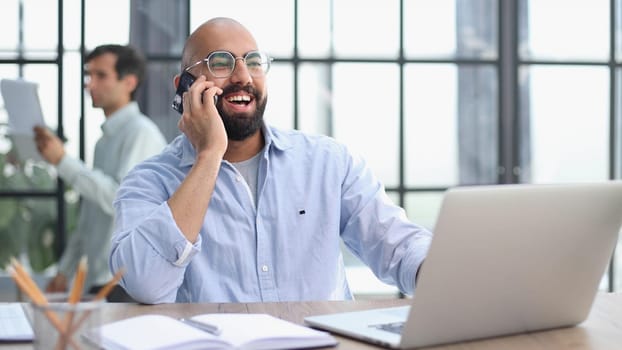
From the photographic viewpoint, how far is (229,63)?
2.48 meters

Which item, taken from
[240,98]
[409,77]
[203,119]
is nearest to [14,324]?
[203,119]

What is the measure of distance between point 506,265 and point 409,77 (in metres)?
2.95

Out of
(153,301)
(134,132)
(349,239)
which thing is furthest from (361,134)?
(153,301)

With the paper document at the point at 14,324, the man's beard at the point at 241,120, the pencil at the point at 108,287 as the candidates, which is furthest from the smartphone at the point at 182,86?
the pencil at the point at 108,287

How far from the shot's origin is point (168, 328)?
1588 mm

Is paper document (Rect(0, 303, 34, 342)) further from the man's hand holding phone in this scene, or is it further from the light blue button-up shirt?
the man's hand holding phone

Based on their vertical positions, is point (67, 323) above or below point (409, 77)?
below

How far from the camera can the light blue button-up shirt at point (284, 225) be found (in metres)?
2.31

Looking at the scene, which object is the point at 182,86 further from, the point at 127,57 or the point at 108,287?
the point at 127,57

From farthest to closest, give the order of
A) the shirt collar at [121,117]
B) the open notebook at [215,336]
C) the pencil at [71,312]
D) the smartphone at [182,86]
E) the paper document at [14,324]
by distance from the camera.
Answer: the shirt collar at [121,117], the smartphone at [182,86], the paper document at [14,324], the open notebook at [215,336], the pencil at [71,312]

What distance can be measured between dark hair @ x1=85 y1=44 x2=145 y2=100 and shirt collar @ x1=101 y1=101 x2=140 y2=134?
0.08 meters

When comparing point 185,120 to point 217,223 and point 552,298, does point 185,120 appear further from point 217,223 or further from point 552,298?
point 552,298

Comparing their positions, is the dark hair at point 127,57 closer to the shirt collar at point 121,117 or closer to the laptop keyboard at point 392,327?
the shirt collar at point 121,117

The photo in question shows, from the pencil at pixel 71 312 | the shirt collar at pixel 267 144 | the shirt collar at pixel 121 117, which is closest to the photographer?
the pencil at pixel 71 312
